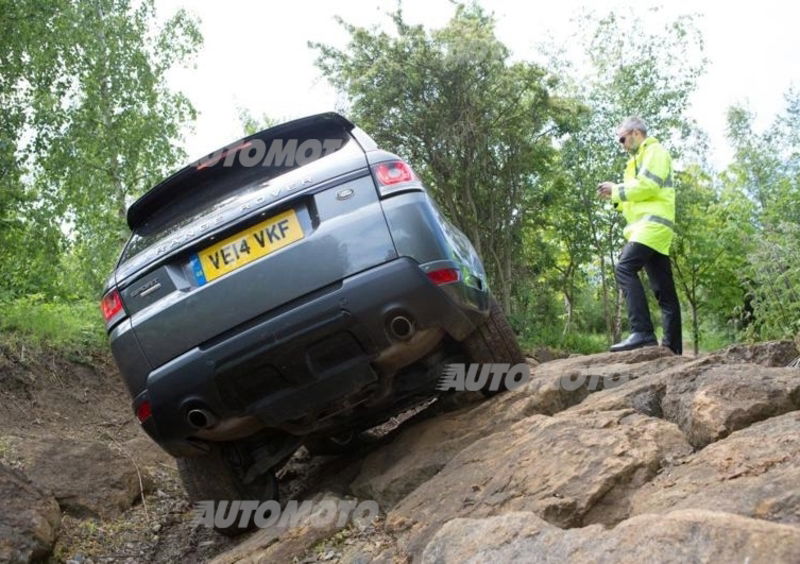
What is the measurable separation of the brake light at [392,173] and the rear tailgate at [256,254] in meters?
0.06

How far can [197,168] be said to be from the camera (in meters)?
3.49

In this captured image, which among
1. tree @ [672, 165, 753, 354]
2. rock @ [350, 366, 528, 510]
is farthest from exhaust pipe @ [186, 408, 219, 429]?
tree @ [672, 165, 753, 354]

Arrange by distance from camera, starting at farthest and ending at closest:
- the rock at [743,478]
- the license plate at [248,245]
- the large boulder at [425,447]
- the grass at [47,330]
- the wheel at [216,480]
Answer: the grass at [47,330] → the wheel at [216,480] → the large boulder at [425,447] → the license plate at [248,245] → the rock at [743,478]

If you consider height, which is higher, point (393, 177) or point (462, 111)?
point (462, 111)

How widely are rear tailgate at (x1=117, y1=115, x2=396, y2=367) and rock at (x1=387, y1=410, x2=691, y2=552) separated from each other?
37.6 inches

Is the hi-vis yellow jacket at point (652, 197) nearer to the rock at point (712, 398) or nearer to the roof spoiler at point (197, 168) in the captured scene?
the rock at point (712, 398)

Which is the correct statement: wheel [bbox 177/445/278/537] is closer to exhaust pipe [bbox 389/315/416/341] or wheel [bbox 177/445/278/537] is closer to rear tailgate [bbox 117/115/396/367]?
rear tailgate [bbox 117/115/396/367]

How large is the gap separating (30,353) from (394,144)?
10461 millimetres

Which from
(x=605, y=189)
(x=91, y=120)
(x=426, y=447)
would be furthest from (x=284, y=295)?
(x=91, y=120)

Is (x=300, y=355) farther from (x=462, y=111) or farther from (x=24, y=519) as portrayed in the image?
(x=462, y=111)

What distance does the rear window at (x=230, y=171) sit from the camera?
338 cm

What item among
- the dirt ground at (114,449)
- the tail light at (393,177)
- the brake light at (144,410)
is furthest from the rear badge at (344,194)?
the dirt ground at (114,449)

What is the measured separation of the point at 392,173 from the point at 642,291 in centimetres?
287

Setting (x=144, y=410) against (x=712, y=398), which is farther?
(x=144, y=410)
